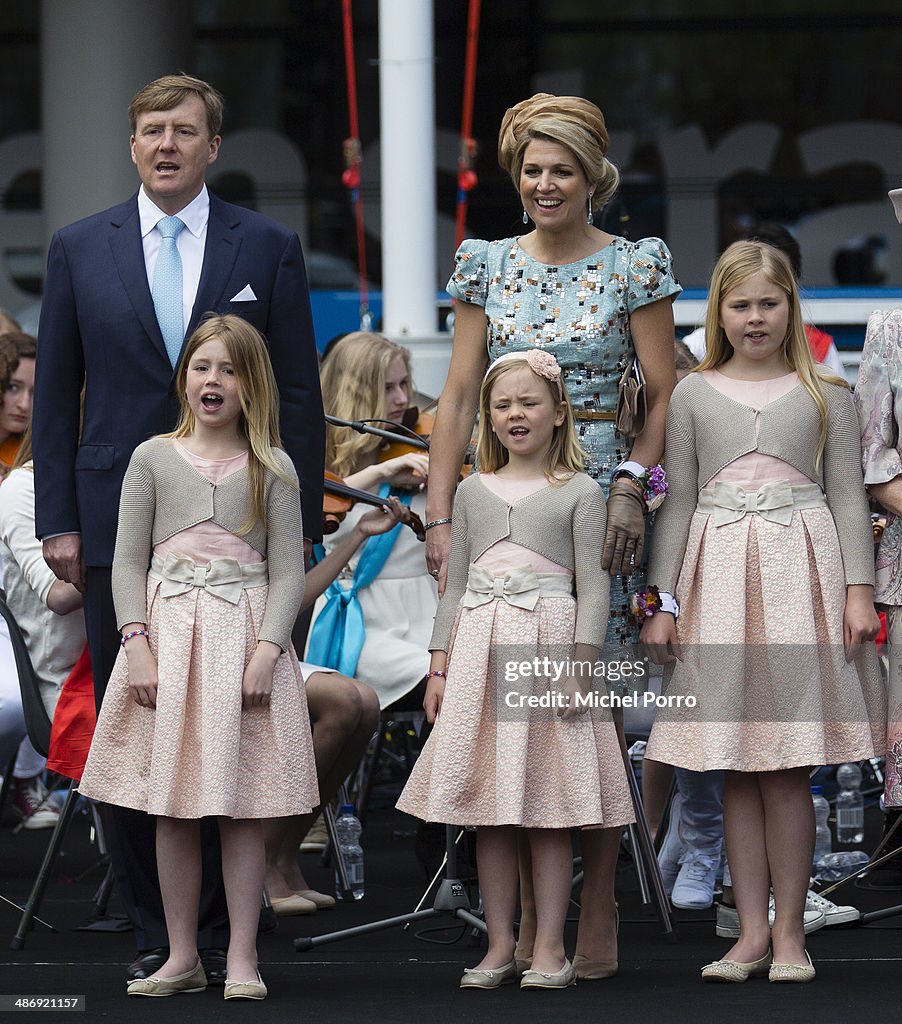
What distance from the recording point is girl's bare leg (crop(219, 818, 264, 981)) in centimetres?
404

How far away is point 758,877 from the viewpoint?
4152 millimetres

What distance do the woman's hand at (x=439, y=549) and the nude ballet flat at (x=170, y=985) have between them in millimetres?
984

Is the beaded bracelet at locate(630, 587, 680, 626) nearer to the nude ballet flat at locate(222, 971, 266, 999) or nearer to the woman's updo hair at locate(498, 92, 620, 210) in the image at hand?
the woman's updo hair at locate(498, 92, 620, 210)

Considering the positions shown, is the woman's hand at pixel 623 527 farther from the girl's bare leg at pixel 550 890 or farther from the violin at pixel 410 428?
the violin at pixel 410 428

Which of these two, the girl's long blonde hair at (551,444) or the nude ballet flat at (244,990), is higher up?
the girl's long blonde hair at (551,444)

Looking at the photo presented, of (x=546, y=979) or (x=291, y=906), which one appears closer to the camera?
(x=546, y=979)

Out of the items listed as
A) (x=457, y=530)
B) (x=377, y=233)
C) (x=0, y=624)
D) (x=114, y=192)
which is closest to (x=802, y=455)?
(x=457, y=530)

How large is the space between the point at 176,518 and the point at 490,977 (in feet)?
3.86

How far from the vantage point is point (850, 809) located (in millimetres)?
6445

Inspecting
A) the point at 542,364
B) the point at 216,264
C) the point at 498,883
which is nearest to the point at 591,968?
the point at 498,883

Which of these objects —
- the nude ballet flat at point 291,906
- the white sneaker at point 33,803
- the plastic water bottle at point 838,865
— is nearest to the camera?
the nude ballet flat at point 291,906

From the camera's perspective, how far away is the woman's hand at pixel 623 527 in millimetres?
4109

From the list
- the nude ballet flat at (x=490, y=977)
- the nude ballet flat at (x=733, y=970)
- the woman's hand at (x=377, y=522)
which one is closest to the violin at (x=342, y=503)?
the woman's hand at (x=377, y=522)

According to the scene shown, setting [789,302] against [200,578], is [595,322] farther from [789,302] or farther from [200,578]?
[200,578]
